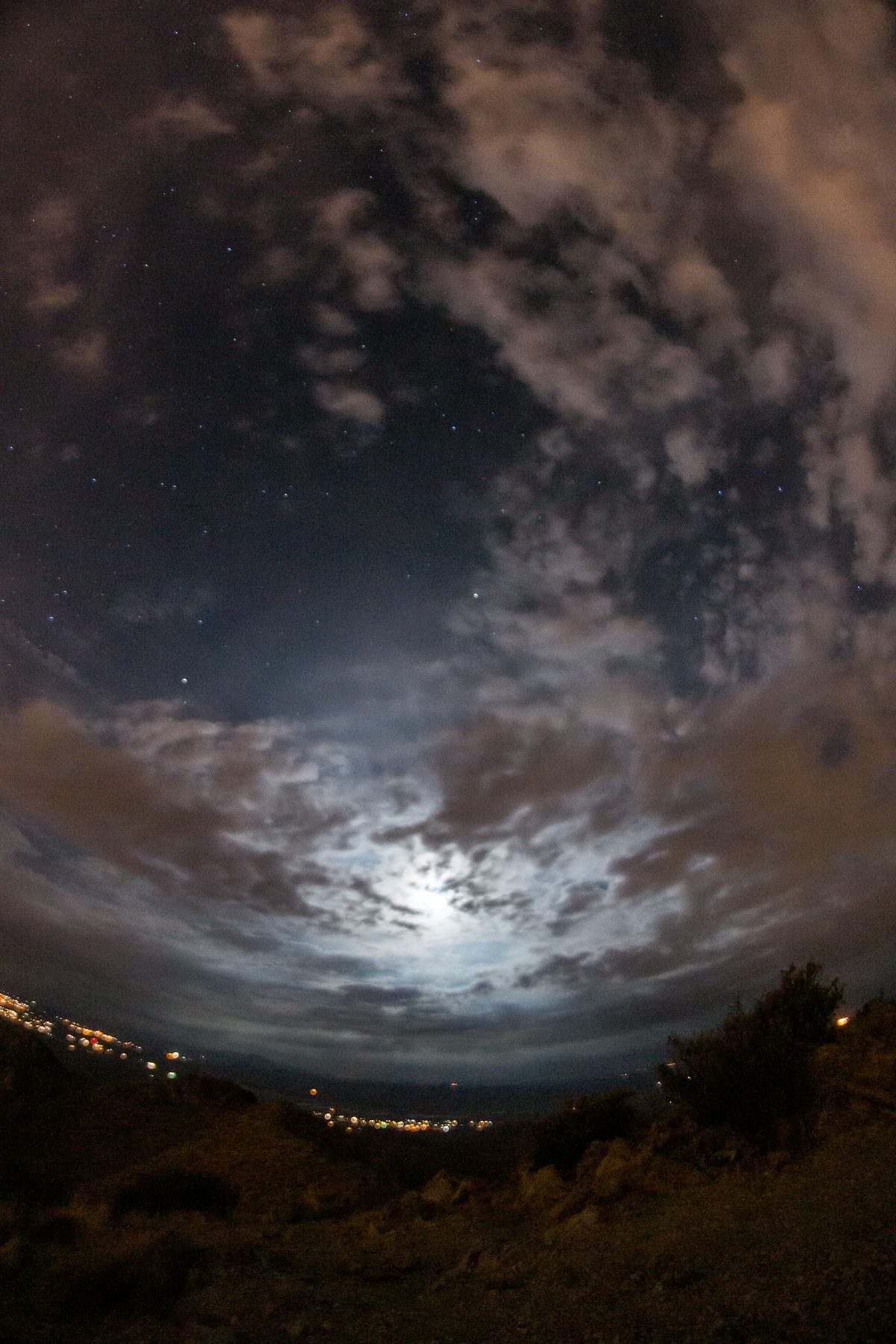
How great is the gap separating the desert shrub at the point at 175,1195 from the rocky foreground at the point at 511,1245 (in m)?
0.06

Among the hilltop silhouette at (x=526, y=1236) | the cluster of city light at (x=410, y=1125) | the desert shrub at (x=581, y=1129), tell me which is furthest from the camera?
the cluster of city light at (x=410, y=1125)

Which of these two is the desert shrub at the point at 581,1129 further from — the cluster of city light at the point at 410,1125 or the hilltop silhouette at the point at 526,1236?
the cluster of city light at the point at 410,1125

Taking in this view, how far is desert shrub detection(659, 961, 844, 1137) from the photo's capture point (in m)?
11.4

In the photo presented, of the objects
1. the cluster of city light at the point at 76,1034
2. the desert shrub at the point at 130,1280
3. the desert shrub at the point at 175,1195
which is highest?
the desert shrub at the point at 130,1280

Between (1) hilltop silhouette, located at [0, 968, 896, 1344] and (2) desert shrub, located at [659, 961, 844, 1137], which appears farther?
(2) desert shrub, located at [659, 961, 844, 1137]

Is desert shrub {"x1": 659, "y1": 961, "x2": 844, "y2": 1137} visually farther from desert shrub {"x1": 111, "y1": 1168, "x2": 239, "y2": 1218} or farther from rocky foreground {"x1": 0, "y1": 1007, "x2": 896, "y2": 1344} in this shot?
desert shrub {"x1": 111, "y1": 1168, "x2": 239, "y2": 1218}

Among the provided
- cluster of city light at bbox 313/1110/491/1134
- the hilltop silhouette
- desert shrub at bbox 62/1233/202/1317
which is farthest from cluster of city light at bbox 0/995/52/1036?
desert shrub at bbox 62/1233/202/1317

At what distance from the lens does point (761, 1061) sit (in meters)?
11.9

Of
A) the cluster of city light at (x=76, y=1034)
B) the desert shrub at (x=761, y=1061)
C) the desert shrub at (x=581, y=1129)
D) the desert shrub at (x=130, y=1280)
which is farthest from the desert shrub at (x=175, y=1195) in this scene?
the cluster of city light at (x=76, y=1034)

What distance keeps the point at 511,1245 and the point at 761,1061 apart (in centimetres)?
570

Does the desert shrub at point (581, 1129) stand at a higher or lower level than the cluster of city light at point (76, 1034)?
higher

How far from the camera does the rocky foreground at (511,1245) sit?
5930mm

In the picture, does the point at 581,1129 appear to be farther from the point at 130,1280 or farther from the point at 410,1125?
the point at 410,1125

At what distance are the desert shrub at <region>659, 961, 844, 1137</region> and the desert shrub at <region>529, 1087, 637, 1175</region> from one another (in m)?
3.07
